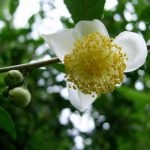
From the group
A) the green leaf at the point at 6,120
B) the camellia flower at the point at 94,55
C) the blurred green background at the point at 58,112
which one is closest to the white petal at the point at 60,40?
the camellia flower at the point at 94,55

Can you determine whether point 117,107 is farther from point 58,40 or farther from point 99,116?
point 58,40

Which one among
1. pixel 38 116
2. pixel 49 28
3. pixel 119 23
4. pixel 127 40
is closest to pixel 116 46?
pixel 127 40

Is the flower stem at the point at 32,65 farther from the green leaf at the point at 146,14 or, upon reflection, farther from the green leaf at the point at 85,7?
the green leaf at the point at 146,14

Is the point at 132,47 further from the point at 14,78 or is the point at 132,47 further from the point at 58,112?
the point at 58,112

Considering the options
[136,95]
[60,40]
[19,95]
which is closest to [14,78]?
[19,95]

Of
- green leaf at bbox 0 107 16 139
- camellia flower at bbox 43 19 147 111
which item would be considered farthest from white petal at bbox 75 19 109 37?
green leaf at bbox 0 107 16 139

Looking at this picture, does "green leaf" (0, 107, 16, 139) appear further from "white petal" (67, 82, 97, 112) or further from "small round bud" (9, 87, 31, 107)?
"white petal" (67, 82, 97, 112)
